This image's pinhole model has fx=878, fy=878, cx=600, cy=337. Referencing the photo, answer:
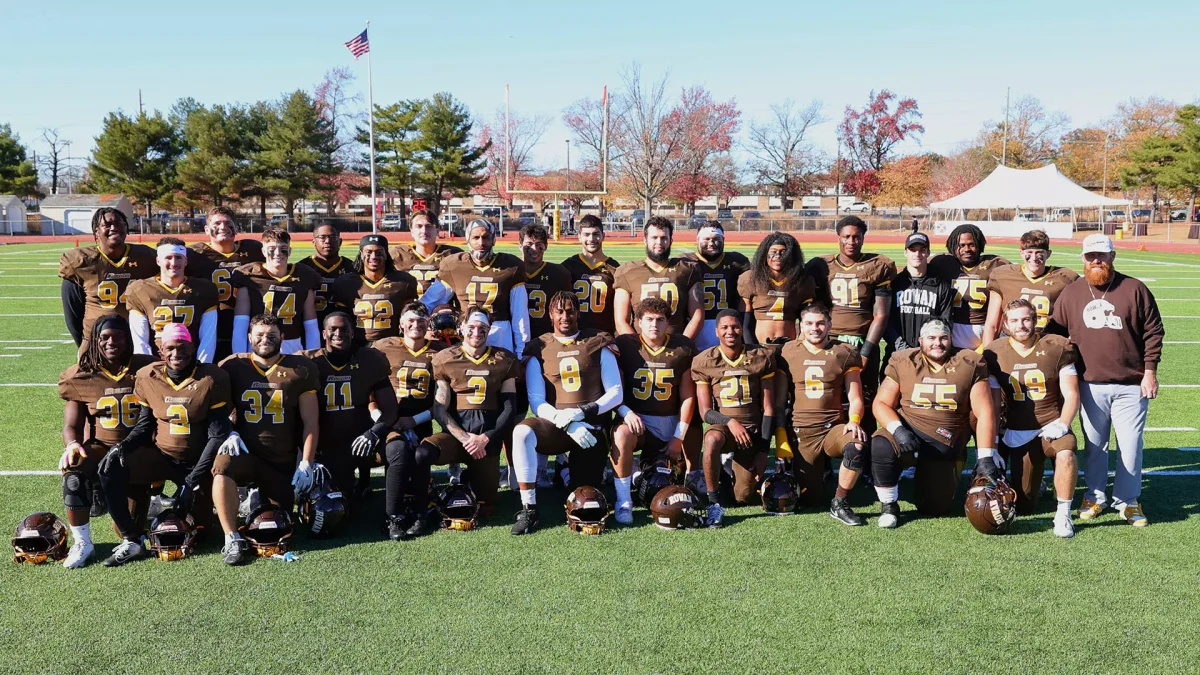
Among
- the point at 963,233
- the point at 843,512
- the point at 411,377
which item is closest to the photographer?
the point at 843,512

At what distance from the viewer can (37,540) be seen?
14.4ft

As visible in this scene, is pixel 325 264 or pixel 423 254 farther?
pixel 423 254

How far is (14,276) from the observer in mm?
19984

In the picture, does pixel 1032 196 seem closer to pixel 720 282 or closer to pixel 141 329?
pixel 720 282

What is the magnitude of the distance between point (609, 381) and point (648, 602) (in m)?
1.69

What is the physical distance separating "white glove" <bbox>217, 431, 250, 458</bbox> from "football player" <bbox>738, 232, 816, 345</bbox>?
10.9 ft

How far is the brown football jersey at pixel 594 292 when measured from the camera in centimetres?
656

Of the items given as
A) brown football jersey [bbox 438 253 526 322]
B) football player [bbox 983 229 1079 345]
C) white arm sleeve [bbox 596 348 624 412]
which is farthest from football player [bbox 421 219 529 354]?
football player [bbox 983 229 1079 345]

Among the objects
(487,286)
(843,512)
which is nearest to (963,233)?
(843,512)

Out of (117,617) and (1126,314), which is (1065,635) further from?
(117,617)

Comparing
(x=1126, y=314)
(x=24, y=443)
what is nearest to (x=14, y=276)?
(x=24, y=443)

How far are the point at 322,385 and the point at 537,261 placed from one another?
6.65 feet

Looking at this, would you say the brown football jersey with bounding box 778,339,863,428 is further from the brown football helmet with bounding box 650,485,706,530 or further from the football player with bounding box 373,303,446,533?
the football player with bounding box 373,303,446,533

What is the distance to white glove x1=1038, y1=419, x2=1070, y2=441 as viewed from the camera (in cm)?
499
